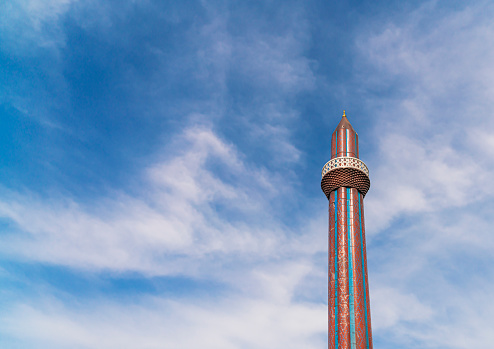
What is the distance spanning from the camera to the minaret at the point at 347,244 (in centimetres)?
5009

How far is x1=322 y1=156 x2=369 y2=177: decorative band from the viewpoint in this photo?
196ft

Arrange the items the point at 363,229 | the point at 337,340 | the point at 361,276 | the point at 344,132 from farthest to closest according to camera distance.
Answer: the point at 344,132, the point at 363,229, the point at 361,276, the point at 337,340

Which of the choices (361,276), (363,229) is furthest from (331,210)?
(361,276)

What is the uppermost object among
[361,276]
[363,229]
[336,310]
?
[363,229]

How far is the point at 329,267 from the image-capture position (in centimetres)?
5503

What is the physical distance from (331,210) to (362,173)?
6435mm

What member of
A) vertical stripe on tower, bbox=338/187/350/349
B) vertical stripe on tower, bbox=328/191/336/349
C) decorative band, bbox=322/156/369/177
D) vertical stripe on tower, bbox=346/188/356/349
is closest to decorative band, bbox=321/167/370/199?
decorative band, bbox=322/156/369/177

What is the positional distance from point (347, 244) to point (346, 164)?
35.6 feet

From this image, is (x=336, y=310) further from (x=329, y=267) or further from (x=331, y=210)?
(x=331, y=210)

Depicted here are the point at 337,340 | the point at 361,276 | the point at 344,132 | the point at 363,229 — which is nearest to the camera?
the point at 337,340

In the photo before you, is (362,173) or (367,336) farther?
(362,173)

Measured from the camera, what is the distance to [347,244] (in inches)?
2159

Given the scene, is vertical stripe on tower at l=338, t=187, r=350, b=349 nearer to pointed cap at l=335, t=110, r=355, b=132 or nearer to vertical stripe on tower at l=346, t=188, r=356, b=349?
vertical stripe on tower at l=346, t=188, r=356, b=349

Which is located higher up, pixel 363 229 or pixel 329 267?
pixel 363 229
